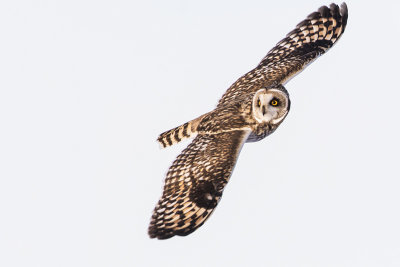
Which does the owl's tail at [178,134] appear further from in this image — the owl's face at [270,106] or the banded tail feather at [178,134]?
the owl's face at [270,106]

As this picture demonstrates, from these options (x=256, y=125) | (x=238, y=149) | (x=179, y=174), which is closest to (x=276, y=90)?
(x=256, y=125)

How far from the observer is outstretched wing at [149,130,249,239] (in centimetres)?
934

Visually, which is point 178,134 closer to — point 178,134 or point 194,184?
point 178,134

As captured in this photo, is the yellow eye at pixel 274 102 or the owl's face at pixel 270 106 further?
the yellow eye at pixel 274 102

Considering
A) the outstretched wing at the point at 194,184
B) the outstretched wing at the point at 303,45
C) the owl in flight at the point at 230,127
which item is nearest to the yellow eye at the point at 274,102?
the owl in flight at the point at 230,127

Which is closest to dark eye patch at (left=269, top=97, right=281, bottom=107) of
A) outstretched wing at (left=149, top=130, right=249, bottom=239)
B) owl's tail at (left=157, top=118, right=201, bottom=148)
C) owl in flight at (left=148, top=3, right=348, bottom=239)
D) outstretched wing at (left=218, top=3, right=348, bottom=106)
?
owl in flight at (left=148, top=3, right=348, bottom=239)

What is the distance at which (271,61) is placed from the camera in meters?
12.3

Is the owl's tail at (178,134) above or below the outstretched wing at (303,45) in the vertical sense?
below

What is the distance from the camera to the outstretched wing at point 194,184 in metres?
9.34

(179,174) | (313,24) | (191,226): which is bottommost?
(191,226)

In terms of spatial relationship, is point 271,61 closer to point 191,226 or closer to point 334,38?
point 334,38

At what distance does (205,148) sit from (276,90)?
1.47 m

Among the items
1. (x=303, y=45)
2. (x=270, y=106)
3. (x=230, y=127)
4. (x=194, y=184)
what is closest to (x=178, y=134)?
(x=230, y=127)

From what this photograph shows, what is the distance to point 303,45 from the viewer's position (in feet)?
41.1
